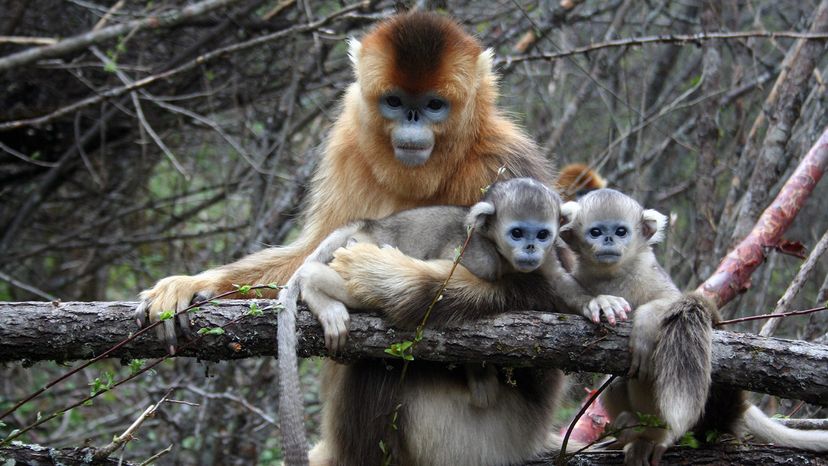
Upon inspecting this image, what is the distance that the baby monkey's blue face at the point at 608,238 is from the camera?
12.4ft

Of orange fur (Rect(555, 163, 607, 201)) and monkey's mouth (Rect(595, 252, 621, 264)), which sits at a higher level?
monkey's mouth (Rect(595, 252, 621, 264))

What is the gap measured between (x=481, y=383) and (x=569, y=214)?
0.84m

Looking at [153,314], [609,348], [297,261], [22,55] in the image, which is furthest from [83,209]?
[609,348]

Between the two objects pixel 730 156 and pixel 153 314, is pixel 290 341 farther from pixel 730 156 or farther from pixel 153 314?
pixel 730 156

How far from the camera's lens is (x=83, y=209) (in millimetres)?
8625

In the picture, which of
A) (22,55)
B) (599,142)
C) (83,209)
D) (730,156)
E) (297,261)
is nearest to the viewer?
(297,261)

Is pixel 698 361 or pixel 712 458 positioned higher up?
pixel 698 361

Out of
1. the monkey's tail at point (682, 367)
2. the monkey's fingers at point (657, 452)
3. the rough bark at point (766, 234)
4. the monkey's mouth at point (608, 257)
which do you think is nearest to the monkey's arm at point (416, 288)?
the monkey's mouth at point (608, 257)

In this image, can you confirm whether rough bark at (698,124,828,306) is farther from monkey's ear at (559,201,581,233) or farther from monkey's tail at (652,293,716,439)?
monkey's tail at (652,293,716,439)

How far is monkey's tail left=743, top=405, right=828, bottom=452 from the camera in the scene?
3699 millimetres

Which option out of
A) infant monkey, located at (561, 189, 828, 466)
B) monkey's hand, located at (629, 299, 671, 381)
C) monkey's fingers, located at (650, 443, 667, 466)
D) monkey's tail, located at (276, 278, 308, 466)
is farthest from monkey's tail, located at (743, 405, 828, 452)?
monkey's tail, located at (276, 278, 308, 466)

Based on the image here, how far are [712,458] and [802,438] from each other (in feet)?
1.25

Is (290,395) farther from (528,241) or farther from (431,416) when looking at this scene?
(528,241)

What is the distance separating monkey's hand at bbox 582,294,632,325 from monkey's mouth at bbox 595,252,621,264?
277 millimetres
